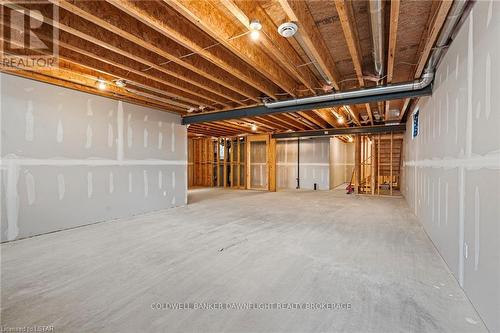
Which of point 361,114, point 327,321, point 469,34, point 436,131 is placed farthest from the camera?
point 361,114

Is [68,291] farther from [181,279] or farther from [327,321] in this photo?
[327,321]

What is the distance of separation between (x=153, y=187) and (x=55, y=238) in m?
2.14

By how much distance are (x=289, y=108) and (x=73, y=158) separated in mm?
3965

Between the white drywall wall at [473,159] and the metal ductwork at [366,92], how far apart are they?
1.11 feet

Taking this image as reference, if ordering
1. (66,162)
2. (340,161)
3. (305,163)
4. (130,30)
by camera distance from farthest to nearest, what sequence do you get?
1. (340,161)
2. (305,163)
3. (66,162)
4. (130,30)

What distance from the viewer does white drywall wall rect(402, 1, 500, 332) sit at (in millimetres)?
Answer: 1490

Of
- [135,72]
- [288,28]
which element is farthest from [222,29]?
[135,72]

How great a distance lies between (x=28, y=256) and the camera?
2.70 metres

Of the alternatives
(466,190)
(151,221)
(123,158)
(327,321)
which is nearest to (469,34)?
(466,190)

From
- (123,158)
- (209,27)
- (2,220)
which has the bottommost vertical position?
(2,220)

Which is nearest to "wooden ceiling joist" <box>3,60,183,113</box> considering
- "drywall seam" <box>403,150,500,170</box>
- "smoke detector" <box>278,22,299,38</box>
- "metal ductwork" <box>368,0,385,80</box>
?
"smoke detector" <box>278,22,299,38</box>

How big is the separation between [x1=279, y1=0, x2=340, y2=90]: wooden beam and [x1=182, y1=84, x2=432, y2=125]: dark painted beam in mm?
692

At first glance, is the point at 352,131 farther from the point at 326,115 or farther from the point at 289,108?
the point at 289,108

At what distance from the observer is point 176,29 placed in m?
2.33
